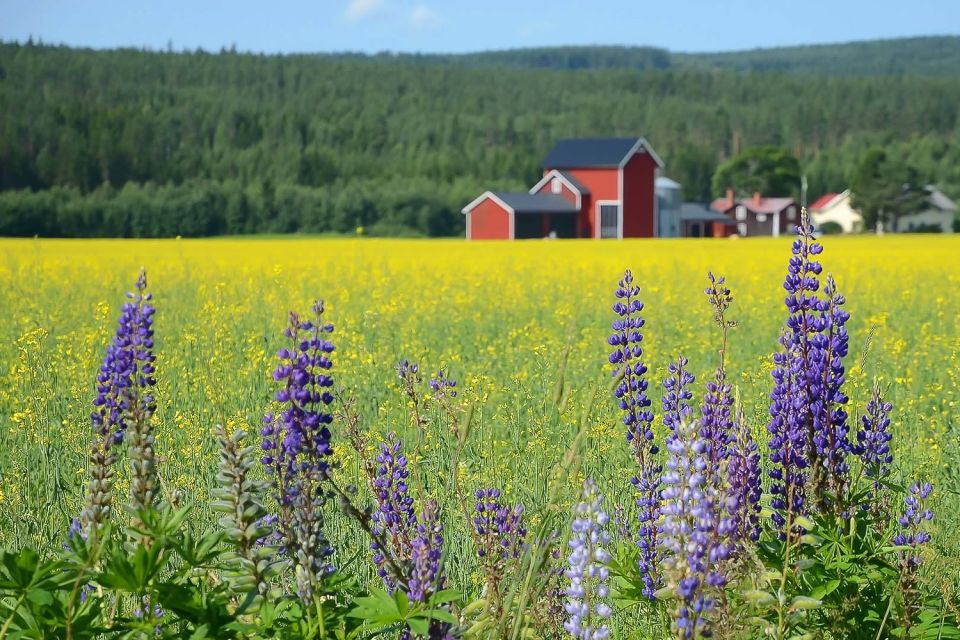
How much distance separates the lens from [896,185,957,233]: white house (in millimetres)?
87713

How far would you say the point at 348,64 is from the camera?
147250mm

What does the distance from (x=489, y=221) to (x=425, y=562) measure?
57.2 metres

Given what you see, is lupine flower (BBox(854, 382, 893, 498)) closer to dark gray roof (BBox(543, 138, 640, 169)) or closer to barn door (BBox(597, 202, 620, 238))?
barn door (BBox(597, 202, 620, 238))

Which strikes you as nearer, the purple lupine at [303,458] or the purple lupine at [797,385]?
the purple lupine at [303,458]

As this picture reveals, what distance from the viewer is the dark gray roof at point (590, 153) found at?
6065cm

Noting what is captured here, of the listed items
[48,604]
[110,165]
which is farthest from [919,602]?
[110,165]

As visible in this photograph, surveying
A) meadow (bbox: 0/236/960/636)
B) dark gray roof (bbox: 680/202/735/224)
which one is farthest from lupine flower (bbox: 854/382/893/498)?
dark gray roof (bbox: 680/202/735/224)

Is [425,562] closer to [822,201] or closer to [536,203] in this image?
[536,203]

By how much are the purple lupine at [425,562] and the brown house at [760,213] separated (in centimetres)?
9098

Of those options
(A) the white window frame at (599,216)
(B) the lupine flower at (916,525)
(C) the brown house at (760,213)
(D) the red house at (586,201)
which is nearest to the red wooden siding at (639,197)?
(D) the red house at (586,201)

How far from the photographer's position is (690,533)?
2137mm

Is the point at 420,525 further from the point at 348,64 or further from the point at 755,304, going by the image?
the point at 348,64

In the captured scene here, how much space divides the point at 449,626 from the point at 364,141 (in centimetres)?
10028

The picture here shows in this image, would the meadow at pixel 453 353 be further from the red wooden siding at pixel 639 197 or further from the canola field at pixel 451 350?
the red wooden siding at pixel 639 197
